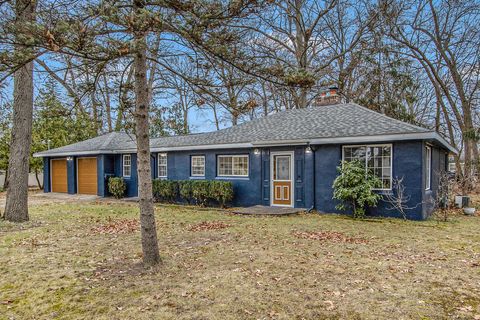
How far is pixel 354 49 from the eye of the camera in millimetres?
19766

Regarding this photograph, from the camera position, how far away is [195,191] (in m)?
13.6

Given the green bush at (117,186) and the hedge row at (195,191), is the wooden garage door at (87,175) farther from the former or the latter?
the hedge row at (195,191)

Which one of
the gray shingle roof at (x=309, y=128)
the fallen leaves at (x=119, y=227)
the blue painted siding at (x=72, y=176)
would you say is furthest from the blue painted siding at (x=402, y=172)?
the blue painted siding at (x=72, y=176)

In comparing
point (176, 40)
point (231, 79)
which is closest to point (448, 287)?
point (231, 79)

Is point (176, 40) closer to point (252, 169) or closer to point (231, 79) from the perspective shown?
point (231, 79)

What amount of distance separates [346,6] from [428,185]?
41.6 feet

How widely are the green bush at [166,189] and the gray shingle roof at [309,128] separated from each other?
1.63 m

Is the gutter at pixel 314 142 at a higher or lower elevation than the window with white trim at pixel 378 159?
higher

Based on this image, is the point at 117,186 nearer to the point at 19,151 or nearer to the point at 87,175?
the point at 87,175

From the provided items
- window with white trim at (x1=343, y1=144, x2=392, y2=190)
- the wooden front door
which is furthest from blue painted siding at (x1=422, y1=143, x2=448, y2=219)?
the wooden front door

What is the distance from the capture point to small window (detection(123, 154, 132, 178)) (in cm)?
1712

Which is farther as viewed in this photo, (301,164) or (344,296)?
(301,164)

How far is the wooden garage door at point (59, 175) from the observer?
19.8 metres

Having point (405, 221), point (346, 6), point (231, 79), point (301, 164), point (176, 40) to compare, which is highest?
point (346, 6)
